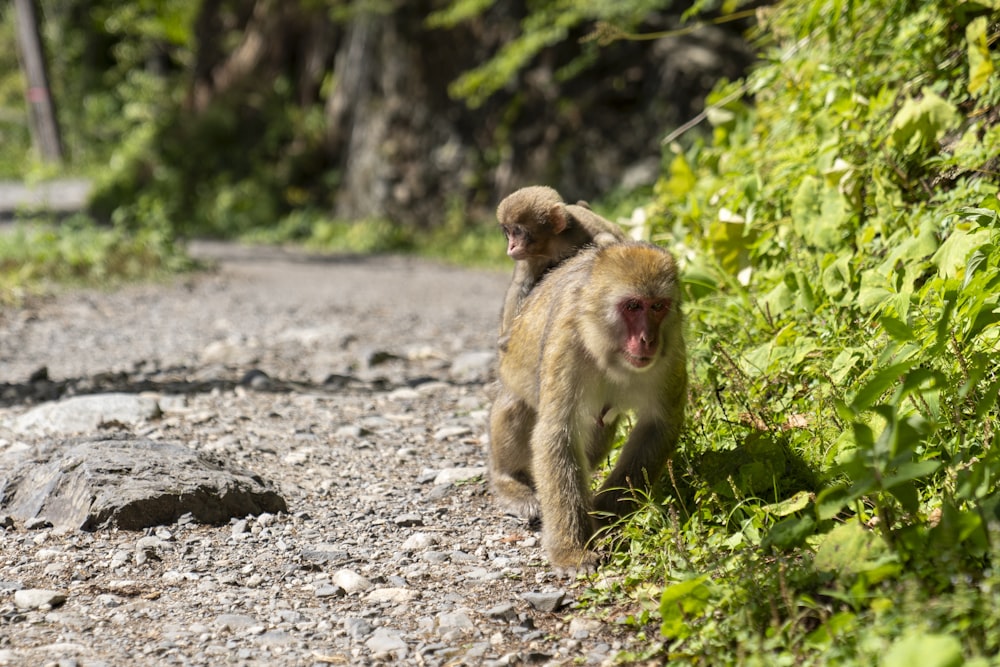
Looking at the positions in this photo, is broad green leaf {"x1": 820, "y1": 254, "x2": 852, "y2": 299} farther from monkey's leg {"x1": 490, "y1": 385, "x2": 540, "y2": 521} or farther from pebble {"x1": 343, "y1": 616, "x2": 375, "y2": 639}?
pebble {"x1": 343, "y1": 616, "x2": 375, "y2": 639}

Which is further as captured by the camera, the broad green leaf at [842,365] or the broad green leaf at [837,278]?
the broad green leaf at [837,278]

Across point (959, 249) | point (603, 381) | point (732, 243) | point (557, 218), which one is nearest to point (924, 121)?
point (732, 243)

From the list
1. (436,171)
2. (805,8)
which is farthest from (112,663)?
(436,171)

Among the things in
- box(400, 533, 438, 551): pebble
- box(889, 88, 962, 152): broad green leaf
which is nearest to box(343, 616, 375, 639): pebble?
box(400, 533, 438, 551): pebble

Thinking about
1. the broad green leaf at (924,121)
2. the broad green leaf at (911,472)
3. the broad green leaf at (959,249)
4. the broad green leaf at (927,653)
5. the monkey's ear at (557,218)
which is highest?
the broad green leaf at (924,121)

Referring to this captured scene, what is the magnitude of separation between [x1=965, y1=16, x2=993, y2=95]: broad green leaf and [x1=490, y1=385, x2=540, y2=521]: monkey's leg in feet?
8.19

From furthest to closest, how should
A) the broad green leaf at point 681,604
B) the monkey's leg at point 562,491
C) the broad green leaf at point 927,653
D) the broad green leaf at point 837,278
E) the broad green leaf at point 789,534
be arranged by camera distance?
1. the broad green leaf at point 837,278
2. the monkey's leg at point 562,491
3. the broad green leaf at point 789,534
4. the broad green leaf at point 681,604
5. the broad green leaf at point 927,653

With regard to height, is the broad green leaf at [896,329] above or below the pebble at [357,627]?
above

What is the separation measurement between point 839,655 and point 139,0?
2895 cm

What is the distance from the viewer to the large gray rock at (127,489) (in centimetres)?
391

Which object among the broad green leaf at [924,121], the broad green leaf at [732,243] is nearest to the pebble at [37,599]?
the broad green leaf at [732,243]

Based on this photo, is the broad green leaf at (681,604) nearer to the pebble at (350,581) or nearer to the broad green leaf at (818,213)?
the pebble at (350,581)

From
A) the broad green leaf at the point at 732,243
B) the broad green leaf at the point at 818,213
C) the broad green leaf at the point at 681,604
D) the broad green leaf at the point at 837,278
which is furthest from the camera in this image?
the broad green leaf at the point at 732,243

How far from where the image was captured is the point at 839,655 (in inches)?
100
